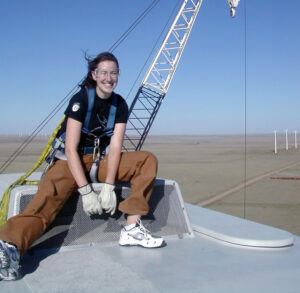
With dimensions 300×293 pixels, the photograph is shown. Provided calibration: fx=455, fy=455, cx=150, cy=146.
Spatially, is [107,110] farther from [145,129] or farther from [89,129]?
[145,129]

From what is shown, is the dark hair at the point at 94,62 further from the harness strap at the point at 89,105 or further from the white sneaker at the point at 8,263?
the white sneaker at the point at 8,263

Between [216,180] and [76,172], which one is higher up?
[76,172]

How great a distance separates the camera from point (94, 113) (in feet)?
10.5

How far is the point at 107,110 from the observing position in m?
3.26

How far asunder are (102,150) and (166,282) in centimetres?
131

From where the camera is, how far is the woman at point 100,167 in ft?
9.76

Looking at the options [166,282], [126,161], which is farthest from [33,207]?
[166,282]

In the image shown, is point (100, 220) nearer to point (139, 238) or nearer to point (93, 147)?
point (139, 238)

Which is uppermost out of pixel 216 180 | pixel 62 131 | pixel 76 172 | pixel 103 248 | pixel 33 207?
pixel 62 131

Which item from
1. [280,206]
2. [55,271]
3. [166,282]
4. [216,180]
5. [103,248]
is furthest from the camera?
[216,180]

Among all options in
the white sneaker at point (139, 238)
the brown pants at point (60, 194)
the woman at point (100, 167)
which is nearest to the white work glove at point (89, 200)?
the woman at point (100, 167)

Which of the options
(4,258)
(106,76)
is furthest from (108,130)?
(4,258)

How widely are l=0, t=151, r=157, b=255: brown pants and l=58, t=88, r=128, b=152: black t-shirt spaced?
15cm

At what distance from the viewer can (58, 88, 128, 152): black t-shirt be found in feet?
10.1
